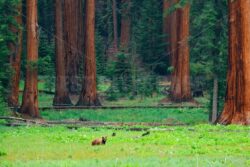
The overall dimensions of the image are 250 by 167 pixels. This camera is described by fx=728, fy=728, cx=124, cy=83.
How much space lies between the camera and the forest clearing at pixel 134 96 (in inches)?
723

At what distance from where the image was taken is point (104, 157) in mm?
17391

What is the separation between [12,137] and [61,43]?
23351 mm

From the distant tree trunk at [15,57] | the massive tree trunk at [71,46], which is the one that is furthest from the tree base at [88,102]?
the massive tree trunk at [71,46]

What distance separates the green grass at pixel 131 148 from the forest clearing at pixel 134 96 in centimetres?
3

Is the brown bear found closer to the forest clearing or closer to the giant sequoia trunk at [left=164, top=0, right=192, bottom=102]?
the forest clearing

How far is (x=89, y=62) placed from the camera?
42.4m

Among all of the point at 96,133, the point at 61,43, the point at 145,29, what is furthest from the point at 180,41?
the point at 145,29

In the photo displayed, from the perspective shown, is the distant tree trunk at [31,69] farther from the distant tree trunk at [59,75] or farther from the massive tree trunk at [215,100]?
the distant tree trunk at [59,75]

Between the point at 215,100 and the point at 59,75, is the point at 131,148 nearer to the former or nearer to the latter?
the point at 215,100

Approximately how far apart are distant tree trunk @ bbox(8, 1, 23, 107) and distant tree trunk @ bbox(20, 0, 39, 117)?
0.58 metres

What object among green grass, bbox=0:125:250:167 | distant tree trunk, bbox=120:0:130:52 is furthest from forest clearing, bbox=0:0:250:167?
distant tree trunk, bbox=120:0:130:52

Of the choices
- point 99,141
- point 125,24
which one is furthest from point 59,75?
point 99,141

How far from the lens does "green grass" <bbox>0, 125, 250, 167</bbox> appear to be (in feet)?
52.0

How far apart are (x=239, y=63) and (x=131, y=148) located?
30.1ft
